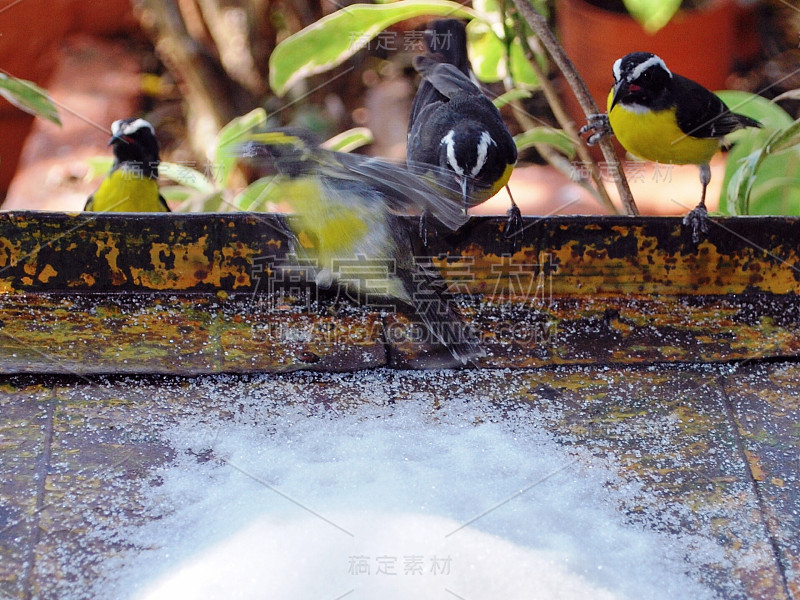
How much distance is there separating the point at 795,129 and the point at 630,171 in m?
2.74

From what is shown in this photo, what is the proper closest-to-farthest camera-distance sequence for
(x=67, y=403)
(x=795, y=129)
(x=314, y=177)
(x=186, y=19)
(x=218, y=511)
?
(x=218, y=511) → (x=67, y=403) → (x=314, y=177) → (x=795, y=129) → (x=186, y=19)

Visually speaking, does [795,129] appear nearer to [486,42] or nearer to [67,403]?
[486,42]

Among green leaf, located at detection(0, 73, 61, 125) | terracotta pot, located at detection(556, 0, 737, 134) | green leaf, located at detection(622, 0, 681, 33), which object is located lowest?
green leaf, located at detection(0, 73, 61, 125)

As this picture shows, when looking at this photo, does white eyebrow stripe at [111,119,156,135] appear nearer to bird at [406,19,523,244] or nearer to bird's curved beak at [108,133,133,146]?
bird's curved beak at [108,133,133,146]

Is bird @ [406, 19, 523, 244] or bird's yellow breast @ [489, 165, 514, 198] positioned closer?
bird @ [406, 19, 523, 244]

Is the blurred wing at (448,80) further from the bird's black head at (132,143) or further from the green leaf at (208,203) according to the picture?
the bird's black head at (132,143)

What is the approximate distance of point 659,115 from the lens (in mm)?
3021

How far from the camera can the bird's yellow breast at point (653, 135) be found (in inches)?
119

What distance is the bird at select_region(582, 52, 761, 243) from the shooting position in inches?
119

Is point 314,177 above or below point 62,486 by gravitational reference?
above

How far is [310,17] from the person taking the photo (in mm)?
5648

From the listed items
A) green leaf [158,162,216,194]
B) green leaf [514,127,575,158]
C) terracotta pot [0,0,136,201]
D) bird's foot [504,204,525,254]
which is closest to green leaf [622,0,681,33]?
green leaf [514,127,575,158]

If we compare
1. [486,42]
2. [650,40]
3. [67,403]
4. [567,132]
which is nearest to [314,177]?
[67,403]

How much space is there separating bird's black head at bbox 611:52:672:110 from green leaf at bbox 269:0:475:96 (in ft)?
2.03
